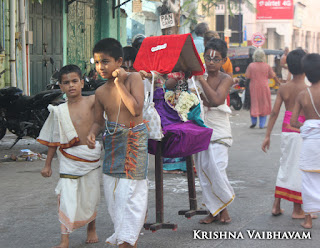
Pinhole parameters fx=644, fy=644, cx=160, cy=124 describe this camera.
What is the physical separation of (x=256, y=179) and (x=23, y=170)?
326 centimetres

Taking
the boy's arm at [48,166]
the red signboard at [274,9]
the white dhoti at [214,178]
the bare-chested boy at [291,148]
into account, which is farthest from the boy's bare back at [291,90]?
the red signboard at [274,9]

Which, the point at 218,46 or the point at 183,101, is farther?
the point at 218,46

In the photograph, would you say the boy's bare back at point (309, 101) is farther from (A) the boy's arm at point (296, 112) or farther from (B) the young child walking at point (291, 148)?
(B) the young child walking at point (291, 148)

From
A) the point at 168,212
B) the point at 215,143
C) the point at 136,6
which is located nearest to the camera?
the point at 215,143

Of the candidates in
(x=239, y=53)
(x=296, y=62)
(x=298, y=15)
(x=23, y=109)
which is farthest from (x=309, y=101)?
(x=298, y=15)

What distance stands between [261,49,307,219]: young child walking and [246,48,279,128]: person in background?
8986 millimetres

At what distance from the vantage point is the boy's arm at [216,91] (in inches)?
231

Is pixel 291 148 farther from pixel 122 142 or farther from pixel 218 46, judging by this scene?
pixel 122 142

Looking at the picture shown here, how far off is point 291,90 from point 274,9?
4777 cm

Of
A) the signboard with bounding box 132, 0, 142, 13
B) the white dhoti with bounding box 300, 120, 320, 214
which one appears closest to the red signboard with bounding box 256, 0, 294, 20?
the signboard with bounding box 132, 0, 142, 13

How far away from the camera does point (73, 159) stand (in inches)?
201

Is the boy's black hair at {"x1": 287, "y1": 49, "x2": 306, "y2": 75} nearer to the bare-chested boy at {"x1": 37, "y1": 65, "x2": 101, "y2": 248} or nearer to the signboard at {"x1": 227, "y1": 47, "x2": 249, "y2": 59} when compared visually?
the bare-chested boy at {"x1": 37, "y1": 65, "x2": 101, "y2": 248}

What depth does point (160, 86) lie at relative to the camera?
5.34 meters

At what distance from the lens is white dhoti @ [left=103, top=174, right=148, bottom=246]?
15.2ft
